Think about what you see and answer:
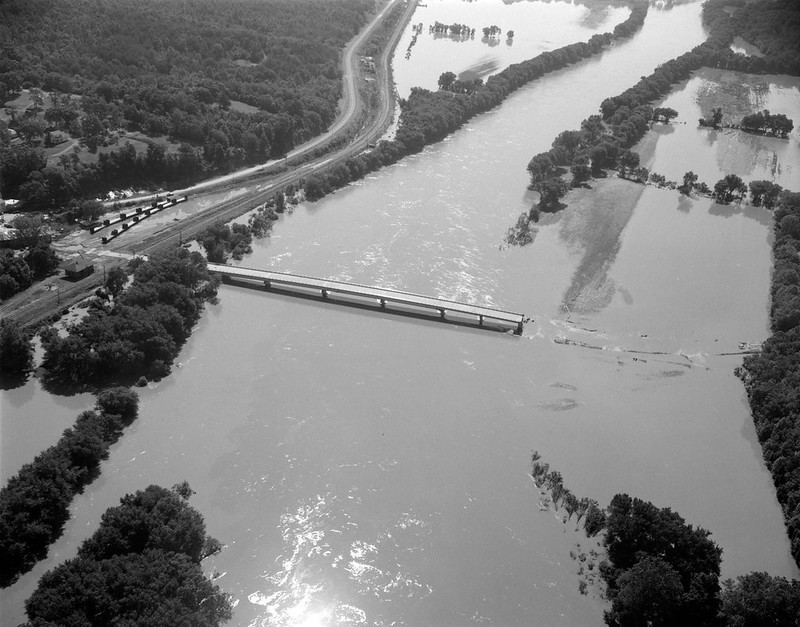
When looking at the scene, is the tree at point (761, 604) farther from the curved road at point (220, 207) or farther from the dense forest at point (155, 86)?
the dense forest at point (155, 86)

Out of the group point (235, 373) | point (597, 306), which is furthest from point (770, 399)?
point (235, 373)

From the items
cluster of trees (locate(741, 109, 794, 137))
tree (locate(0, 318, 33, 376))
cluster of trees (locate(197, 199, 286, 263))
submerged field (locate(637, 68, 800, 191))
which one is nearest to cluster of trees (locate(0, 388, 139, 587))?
tree (locate(0, 318, 33, 376))

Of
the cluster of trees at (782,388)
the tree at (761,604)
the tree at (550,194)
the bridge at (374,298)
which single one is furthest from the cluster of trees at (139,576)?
the tree at (550,194)

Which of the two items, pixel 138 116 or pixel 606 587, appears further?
pixel 138 116

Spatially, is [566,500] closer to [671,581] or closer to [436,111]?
[671,581]

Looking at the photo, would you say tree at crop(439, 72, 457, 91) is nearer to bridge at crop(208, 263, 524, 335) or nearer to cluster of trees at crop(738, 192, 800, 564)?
cluster of trees at crop(738, 192, 800, 564)

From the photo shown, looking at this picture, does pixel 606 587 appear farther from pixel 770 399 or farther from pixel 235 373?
pixel 235 373
